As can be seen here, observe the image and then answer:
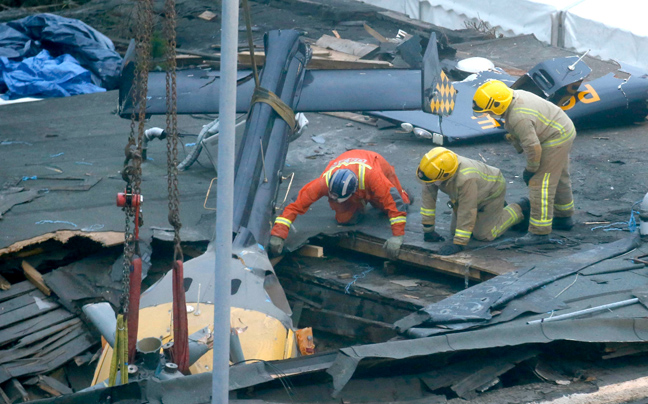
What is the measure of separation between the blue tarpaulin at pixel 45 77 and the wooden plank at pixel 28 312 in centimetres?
619

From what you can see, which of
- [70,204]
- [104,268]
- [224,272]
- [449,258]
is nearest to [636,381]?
[449,258]

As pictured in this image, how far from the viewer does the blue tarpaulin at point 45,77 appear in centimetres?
1145

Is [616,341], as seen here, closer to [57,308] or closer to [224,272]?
[224,272]

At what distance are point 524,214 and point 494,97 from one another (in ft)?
4.72

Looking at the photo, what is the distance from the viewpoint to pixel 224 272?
321 cm

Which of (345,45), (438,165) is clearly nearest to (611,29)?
(345,45)

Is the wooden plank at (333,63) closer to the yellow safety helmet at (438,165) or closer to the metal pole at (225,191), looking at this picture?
the yellow safety helmet at (438,165)

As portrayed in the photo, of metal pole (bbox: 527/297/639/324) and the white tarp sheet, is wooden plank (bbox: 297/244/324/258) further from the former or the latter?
the white tarp sheet

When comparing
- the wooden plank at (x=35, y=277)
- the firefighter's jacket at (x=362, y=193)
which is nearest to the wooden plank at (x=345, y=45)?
the firefighter's jacket at (x=362, y=193)

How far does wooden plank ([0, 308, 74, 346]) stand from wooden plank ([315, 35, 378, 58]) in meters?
7.98

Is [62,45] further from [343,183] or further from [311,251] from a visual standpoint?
[343,183]

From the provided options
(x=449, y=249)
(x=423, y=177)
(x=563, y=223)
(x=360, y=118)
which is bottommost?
(x=449, y=249)

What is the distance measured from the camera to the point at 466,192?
6348mm

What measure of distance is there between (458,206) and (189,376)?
130 inches
